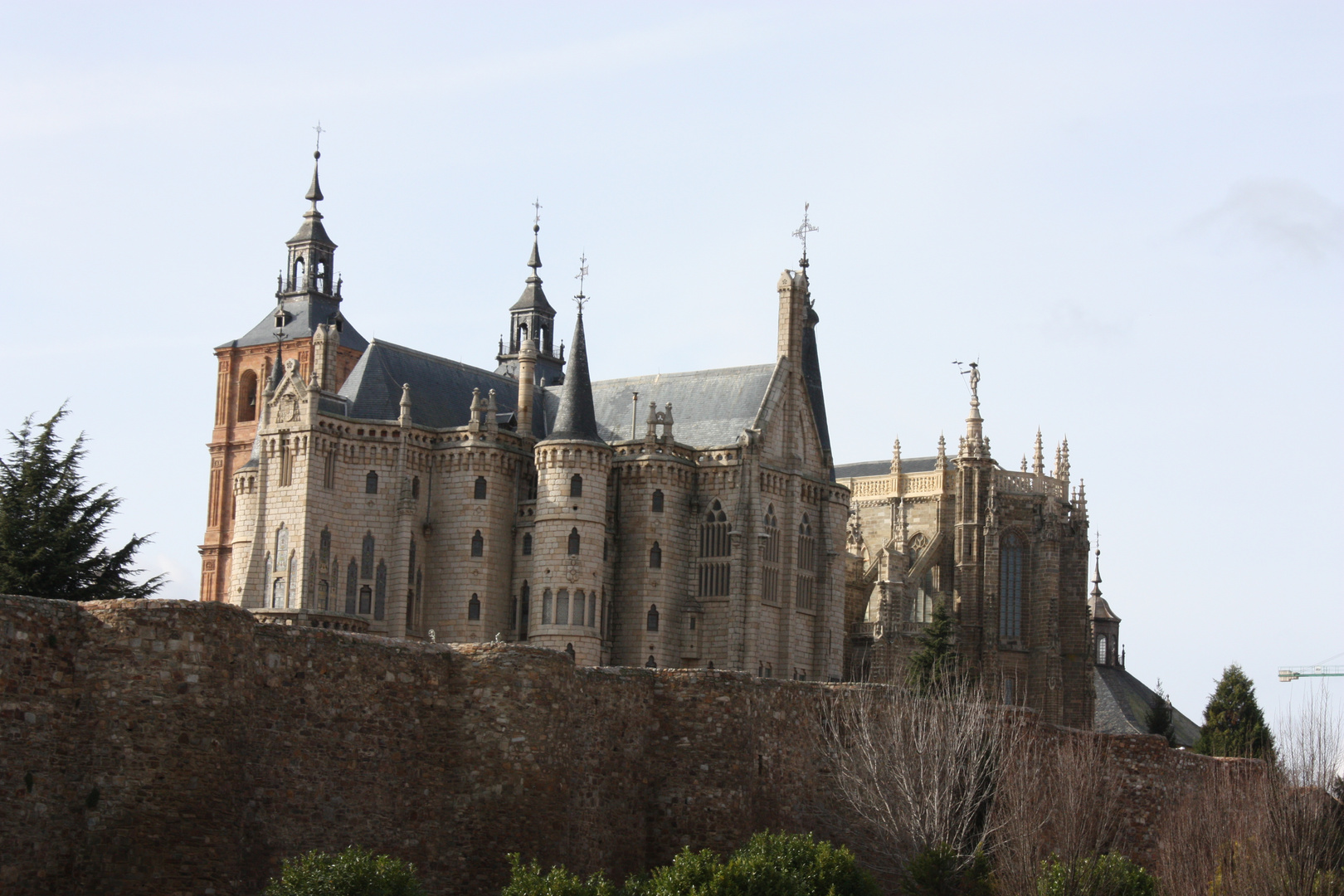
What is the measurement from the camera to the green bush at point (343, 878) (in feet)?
97.1

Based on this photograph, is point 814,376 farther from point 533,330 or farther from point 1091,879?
point 1091,879

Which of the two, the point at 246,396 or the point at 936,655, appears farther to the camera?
the point at 246,396

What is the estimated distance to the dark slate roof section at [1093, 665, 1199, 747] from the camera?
369ft

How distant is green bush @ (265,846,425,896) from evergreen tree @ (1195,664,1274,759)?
191 ft

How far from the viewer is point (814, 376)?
93.8 metres

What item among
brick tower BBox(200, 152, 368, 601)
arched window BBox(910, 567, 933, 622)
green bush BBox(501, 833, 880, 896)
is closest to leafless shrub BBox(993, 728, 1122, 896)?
green bush BBox(501, 833, 880, 896)

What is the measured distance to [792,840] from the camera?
120 ft

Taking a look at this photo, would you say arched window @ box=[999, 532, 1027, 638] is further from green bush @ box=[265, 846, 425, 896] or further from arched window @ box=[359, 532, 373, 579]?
green bush @ box=[265, 846, 425, 896]

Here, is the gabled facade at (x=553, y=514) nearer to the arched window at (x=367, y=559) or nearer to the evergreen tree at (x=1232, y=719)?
the arched window at (x=367, y=559)

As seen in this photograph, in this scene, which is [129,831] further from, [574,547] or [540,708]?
[574,547]

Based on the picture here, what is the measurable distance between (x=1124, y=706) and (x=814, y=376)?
3484cm

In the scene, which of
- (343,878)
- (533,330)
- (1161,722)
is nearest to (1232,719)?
(1161,722)

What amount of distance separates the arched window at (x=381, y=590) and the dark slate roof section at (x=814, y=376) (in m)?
21.5

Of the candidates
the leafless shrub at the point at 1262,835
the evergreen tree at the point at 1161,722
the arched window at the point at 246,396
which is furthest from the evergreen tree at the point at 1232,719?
the arched window at the point at 246,396
